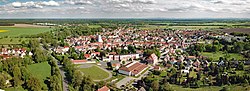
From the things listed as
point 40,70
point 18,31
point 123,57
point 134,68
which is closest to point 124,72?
point 134,68

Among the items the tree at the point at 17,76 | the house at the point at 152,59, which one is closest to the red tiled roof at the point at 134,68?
the house at the point at 152,59

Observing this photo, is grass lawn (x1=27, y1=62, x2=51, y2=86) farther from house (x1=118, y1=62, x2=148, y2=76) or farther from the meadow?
house (x1=118, y1=62, x2=148, y2=76)

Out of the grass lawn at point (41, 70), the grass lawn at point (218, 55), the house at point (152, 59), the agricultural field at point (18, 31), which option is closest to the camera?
the grass lawn at point (41, 70)

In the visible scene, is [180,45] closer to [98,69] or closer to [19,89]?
[98,69]

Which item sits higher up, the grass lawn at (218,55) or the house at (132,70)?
the grass lawn at (218,55)

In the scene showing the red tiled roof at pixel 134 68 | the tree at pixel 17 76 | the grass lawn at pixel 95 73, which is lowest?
the grass lawn at pixel 95 73

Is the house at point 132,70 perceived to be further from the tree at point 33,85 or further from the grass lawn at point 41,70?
the tree at point 33,85

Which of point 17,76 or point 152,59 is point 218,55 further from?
point 17,76
